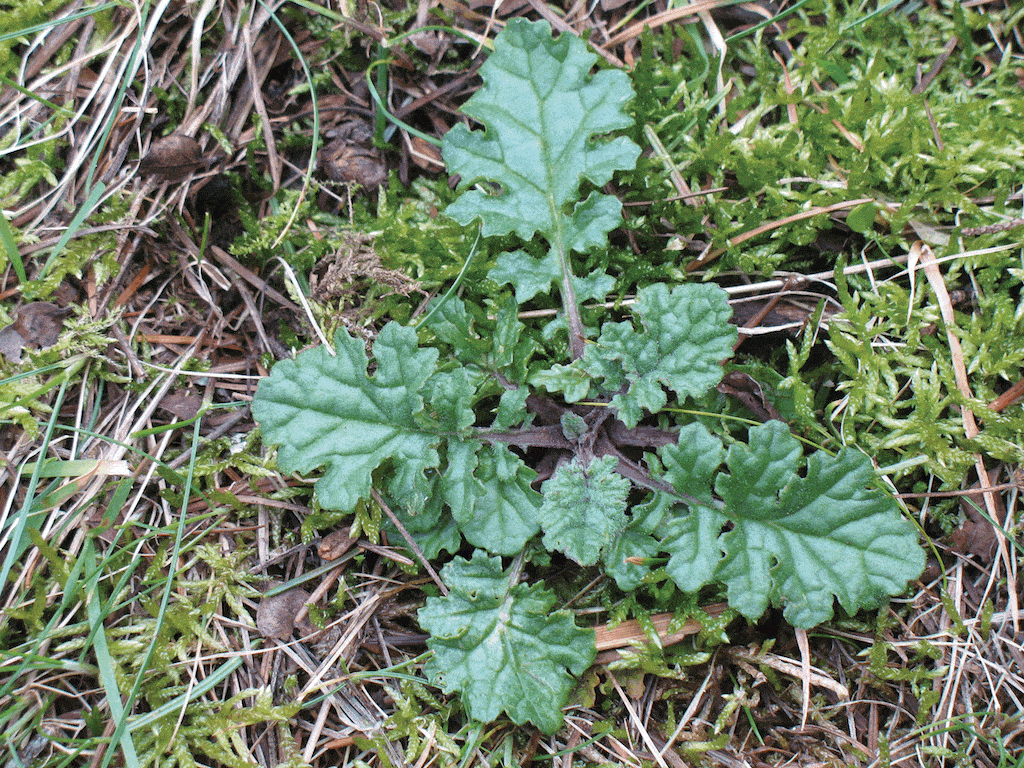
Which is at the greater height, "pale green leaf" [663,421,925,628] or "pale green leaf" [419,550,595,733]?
"pale green leaf" [663,421,925,628]

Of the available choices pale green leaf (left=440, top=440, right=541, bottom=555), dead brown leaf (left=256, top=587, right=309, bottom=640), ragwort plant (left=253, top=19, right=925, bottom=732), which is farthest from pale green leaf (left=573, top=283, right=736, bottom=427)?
dead brown leaf (left=256, top=587, right=309, bottom=640)

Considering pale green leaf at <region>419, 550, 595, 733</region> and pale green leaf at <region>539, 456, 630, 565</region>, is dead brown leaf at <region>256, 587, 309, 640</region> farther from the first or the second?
pale green leaf at <region>539, 456, 630, 565</region>

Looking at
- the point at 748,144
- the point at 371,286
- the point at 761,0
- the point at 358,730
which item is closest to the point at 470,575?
the point at 358,730

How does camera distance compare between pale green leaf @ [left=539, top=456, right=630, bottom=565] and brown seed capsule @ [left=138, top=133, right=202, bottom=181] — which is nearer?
pale green leaf @ [left=539, top=456, right=630, bottom=565]

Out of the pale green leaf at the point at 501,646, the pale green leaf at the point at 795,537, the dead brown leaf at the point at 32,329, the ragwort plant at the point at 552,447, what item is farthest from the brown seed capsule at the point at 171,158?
the pale green leaf at the point at 795,537

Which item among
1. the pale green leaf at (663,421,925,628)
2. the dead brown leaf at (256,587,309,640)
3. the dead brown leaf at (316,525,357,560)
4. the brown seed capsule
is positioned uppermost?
the brown seed capsule

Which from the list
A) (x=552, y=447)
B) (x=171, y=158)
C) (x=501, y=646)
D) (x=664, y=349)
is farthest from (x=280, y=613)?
(x=171, y=158)

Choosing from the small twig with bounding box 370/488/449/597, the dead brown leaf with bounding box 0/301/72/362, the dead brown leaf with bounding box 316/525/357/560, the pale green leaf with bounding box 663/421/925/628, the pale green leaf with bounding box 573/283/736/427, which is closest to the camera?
the pale green leaf with bounding box 663/421/925/628
